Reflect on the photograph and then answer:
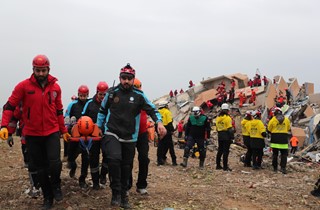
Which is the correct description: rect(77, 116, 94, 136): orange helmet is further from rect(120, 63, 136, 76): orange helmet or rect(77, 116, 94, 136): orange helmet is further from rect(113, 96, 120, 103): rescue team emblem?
rect(120, 63, 136, 76): orange helmet

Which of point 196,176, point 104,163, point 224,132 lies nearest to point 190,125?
point 224,132

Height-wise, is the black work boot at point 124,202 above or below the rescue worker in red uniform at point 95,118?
below

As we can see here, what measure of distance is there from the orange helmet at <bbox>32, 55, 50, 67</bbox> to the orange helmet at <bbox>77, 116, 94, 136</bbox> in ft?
3.77

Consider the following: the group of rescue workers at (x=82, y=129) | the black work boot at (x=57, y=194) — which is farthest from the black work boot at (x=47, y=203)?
the black work boot at (x=57, y=194)

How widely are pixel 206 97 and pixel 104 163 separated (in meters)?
26.3

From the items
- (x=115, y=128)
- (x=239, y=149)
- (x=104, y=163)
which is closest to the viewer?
(x=115, y=128)

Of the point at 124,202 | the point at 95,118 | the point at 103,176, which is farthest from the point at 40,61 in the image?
the point at 103,176

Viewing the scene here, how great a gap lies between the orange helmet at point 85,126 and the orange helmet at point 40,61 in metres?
1.15

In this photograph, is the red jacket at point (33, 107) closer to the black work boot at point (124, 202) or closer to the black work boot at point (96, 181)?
the black work boot at point (124, 202)

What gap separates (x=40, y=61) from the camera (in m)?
4.67

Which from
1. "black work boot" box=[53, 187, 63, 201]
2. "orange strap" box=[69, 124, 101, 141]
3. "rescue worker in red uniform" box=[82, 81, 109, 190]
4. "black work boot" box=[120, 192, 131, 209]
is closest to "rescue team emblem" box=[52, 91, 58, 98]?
"orange strap" box=[69, 124, 101, 141]

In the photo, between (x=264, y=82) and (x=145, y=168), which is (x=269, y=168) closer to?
(x=145, y=168)

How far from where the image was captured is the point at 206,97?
3206cm

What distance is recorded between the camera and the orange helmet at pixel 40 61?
4.65 metres
